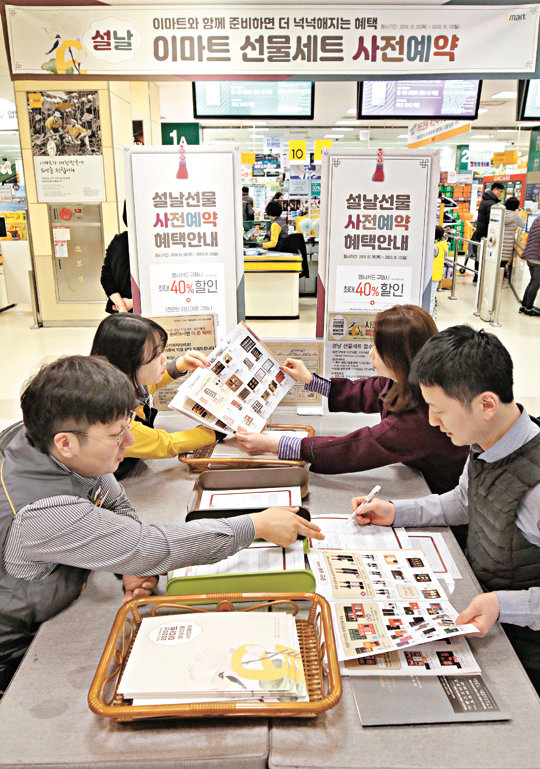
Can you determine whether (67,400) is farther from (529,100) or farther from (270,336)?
(270,336)

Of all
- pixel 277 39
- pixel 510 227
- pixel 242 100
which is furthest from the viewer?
pixel 510 227

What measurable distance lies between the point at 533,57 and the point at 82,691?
3.57 metres

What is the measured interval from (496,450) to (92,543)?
100 cm

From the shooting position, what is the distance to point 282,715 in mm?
1080

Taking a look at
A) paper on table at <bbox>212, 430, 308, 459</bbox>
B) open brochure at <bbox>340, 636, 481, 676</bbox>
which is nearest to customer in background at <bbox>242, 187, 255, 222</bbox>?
paper on table at <bbox>212, 430, 308, 459</bbox>

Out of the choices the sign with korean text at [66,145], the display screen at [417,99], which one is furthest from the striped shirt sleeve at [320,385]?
the sign with korean text at [66,145]

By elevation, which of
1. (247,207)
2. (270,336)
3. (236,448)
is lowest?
(270,336)

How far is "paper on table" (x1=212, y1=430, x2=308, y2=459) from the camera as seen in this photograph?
227 cm

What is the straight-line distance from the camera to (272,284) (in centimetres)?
863

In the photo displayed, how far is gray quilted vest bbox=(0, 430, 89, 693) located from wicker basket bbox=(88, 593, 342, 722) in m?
0.20

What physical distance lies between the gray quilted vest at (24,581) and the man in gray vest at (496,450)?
3.09ft

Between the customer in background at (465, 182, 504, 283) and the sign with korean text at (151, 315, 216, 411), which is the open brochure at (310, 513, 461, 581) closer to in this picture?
the sign with korean text at (151, 315, 216, 411)

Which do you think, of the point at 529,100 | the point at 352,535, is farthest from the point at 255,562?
the point at 529,100

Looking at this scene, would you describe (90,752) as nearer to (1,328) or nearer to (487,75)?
(487,75)
